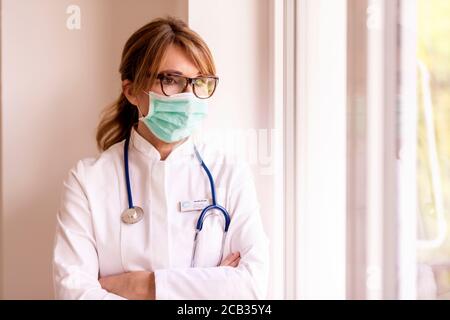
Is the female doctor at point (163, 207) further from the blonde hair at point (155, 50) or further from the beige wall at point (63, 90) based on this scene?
the beige wall at point (63, 90)

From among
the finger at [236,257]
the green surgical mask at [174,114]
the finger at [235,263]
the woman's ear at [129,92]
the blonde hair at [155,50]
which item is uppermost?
the blonde hair at [155,50]

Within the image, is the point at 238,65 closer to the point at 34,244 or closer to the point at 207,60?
the point at 207,60

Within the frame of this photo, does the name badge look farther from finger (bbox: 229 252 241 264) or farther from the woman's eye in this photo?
the woman's eye

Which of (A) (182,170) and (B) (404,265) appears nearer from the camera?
(B) (404,265)

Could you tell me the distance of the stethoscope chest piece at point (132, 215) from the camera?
1296 millimetres

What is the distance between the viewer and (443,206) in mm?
1000

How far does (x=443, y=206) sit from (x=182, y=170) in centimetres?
68

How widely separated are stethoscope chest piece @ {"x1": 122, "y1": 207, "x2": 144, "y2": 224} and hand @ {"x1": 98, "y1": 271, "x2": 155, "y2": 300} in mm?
136

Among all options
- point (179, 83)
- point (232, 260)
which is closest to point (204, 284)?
point (232, 260)

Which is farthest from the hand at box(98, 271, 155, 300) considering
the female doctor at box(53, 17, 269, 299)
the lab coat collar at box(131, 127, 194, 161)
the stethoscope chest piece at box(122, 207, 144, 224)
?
the lab coat collar at box(131, 127, 194, 161)

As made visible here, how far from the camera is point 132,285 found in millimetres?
1219

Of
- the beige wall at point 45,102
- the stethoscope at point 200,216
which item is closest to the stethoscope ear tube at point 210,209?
the stethoscope at point 200,216

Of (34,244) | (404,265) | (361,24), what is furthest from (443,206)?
(34,244)

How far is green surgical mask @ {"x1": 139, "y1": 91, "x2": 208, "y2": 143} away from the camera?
1279mm
